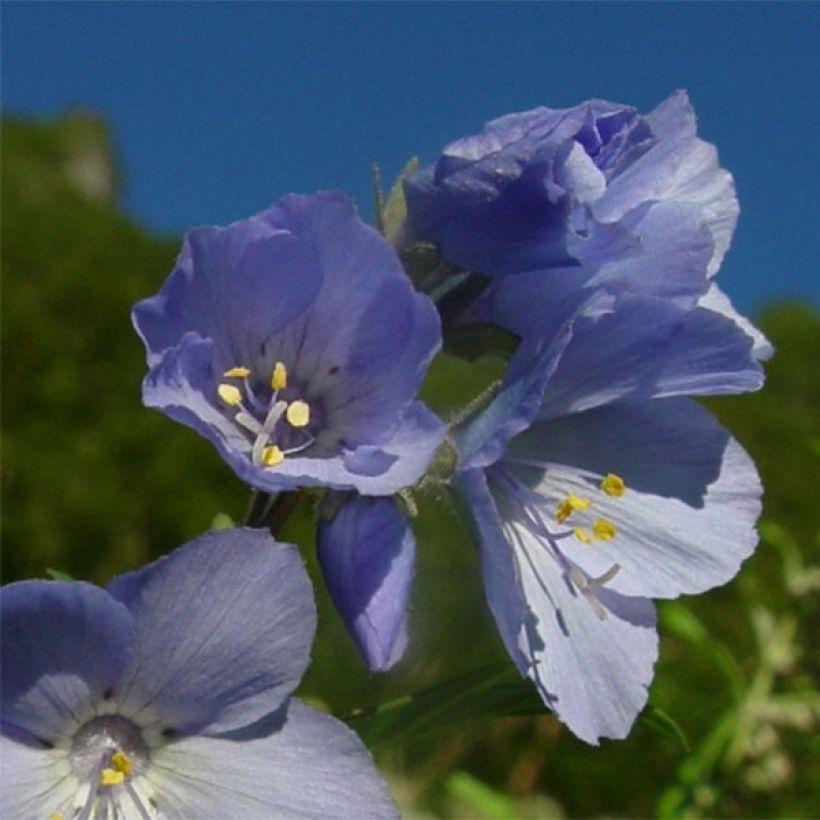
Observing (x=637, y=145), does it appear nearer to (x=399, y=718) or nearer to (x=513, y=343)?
(x=513, y=343)

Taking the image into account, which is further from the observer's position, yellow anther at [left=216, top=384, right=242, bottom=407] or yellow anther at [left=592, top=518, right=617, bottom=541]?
yellow anther at [left=592, top=518, right=617, bottom=541]

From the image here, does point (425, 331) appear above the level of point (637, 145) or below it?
below

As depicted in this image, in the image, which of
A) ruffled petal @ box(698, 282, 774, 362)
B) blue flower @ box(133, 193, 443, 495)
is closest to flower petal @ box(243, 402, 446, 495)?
blue flower @ box(133, 193, 443, 495)

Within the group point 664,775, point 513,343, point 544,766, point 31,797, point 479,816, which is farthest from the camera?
point 544,766

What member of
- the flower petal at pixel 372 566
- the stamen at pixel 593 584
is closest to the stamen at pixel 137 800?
the flower petal at pixel 372 566

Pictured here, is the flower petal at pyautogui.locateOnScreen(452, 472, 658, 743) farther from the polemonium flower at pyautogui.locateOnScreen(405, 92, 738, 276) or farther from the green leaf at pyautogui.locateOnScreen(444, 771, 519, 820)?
the green leaf at pyautogui.locateOnScreen(444, 771, 519, 820)

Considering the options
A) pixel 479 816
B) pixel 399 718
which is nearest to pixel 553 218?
pixel 399 718
